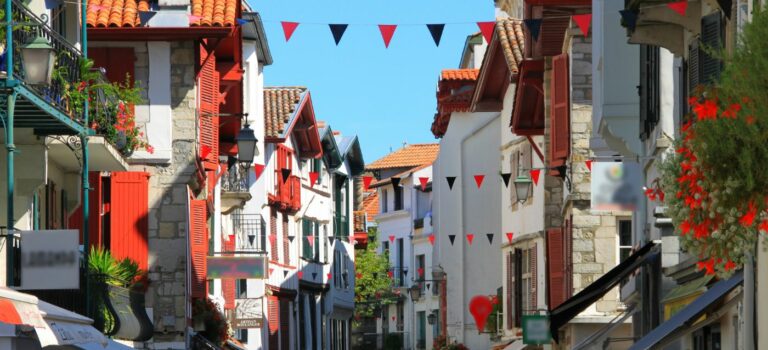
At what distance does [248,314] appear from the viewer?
45.5m

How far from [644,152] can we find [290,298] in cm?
3644

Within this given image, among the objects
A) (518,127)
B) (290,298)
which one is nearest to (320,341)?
(290,298)

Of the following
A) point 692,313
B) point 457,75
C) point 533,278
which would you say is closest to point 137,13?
point 533,278

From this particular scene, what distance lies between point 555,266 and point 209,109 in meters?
6.68

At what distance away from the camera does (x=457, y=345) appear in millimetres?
47250

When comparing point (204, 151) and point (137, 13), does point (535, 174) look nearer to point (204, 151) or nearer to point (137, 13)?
point (204, 151)

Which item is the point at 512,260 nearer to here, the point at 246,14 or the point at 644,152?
the point at 246,14

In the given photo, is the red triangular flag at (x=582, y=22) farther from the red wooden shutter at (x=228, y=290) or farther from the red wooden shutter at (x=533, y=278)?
the red wooden shutter at (x=228, y=290)

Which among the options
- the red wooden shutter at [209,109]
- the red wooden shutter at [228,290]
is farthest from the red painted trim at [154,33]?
the red wooden shutter at [228,290]

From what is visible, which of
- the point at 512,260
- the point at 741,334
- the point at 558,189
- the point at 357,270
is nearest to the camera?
the point at 741,334

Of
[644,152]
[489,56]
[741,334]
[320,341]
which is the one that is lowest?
[320,341]

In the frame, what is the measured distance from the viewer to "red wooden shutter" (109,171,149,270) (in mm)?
27141

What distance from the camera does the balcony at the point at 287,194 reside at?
176 ft

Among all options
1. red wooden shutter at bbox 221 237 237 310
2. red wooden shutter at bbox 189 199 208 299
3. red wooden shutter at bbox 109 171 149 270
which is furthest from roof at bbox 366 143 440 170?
red wooden shutter at bbox 109 171 149 270
